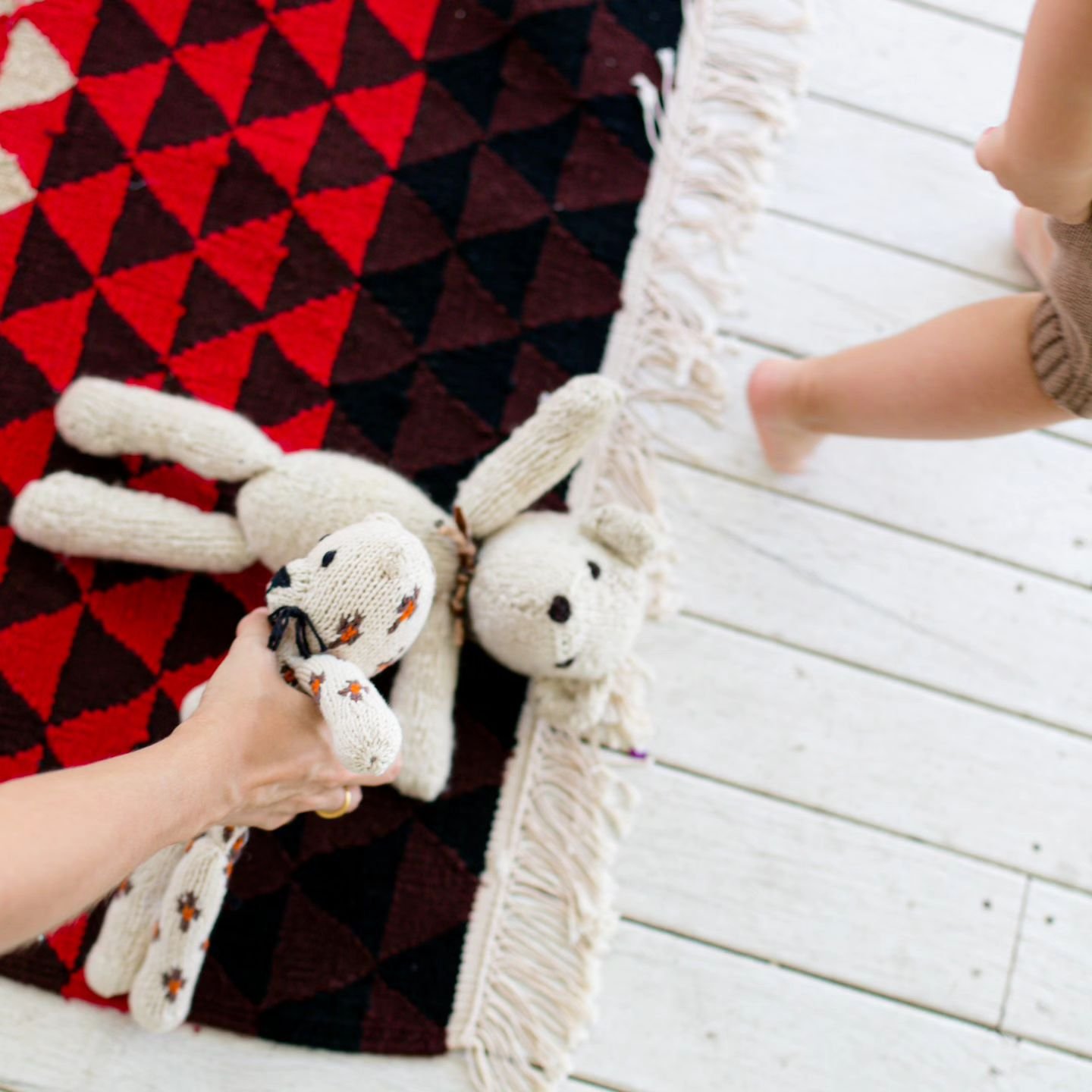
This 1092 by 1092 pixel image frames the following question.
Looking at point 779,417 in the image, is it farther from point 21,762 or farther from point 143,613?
point 21,762

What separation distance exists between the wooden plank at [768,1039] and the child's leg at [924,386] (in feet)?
1.60

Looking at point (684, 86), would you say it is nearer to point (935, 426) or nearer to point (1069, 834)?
point (935, 426)

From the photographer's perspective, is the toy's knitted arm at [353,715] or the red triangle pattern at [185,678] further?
the red triangle pattern at [185,678]

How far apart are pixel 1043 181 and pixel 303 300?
60cm

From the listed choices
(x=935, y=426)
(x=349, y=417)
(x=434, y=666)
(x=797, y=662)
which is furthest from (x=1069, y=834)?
(x=349, y=417)

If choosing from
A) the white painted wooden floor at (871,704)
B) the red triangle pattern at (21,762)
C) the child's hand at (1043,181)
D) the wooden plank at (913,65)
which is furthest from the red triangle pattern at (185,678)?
the wooden plank at (913,65)

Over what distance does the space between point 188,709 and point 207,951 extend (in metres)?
0.23

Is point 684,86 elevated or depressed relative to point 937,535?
elevated

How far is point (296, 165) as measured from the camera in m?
0.87

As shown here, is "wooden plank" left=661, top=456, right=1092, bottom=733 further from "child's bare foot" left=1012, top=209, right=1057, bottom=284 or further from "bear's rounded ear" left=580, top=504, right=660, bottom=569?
"child's bare foot" left=1012, top=209, right=1057, bottom=284

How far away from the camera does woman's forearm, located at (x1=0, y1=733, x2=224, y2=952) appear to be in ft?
1.49

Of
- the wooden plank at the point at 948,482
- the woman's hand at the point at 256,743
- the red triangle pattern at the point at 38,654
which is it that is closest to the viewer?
the woman's hand at the point at 256,743

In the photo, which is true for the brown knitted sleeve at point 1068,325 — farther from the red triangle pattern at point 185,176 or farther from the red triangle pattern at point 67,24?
the red triangle pattern at point 67,24

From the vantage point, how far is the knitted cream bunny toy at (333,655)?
60 centimetres
